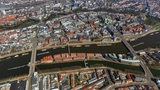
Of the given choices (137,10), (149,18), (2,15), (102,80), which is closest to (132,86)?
(102,80)

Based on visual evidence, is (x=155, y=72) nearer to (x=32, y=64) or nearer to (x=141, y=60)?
(x=141, y=60)

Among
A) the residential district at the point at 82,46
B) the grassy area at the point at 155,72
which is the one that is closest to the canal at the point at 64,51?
the residential district at the point at 82,46

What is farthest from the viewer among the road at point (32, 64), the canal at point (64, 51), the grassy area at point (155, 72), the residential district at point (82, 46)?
the canal at point (64, 51)

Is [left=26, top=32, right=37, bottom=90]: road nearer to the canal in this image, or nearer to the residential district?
the residential district

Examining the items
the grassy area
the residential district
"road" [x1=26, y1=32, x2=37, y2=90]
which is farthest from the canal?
the grassy area

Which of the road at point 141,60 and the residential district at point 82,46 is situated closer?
the residential district at point 82,46

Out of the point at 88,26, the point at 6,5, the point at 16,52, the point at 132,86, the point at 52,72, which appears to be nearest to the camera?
the point at 132,86

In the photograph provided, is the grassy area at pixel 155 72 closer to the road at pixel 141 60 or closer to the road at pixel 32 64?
the road at pixel 141 60

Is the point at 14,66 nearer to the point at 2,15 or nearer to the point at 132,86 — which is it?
the point at 132,86
